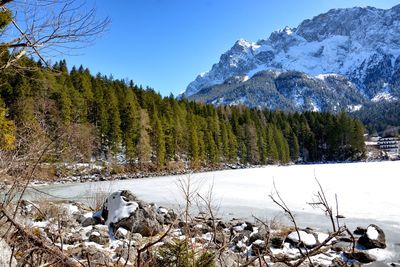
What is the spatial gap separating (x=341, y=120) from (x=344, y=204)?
8118 centimetres

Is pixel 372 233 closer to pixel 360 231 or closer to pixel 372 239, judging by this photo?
pixel 372 239

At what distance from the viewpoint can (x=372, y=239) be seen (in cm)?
946

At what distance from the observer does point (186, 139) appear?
202ft

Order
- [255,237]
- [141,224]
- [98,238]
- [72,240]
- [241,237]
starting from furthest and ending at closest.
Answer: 1. [141,224]
2. [255,237]
3. [241,237]
4. [98,238]
5. [72,240]

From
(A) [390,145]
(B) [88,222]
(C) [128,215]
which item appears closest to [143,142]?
(B) [88,222]

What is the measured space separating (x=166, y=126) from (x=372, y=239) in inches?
2054

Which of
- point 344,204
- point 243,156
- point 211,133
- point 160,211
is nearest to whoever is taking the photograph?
point 160,211

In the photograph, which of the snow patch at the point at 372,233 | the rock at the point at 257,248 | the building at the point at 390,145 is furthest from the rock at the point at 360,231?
the building at the point at 390,145

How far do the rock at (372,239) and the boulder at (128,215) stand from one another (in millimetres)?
5557

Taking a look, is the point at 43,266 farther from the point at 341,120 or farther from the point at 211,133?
the point at 341,120

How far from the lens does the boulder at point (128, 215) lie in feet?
32.5

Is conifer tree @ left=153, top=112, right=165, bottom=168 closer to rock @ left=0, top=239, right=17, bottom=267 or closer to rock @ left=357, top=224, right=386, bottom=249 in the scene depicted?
rock @ left=357, top=224, right=386, bottom=249

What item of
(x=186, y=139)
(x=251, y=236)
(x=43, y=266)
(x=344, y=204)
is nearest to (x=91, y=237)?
(x=251, y=236)

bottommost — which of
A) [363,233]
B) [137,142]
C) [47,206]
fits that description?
[363,233]
